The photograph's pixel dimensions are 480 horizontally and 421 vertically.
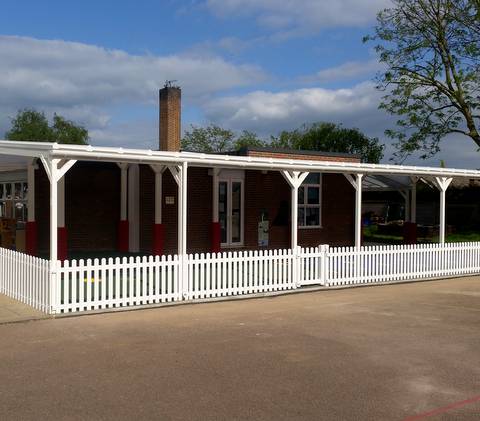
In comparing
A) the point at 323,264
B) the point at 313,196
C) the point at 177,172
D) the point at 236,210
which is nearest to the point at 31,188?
the point at 177,172

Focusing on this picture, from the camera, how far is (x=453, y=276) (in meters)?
15.7

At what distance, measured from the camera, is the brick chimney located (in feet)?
70.1

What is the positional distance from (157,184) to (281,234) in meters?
4.90

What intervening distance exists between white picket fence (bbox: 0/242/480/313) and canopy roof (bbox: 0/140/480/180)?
1778 millimetres

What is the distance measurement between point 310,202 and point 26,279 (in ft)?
36.9

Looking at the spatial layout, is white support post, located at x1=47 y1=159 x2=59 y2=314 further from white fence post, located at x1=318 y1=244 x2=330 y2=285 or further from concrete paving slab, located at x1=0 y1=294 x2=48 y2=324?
white fence post, located at x1=318 y1=244 x2=330 y2=285

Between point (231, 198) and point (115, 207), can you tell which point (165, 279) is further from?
point (231, 198)

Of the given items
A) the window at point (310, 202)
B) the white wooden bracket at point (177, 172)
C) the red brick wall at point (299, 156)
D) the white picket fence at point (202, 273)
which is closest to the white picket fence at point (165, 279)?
the white picket fence at point (202, 273)

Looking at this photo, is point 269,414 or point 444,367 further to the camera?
point 444,367

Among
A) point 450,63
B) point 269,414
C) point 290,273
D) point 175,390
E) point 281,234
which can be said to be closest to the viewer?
point 269,414

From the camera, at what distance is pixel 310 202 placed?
20016 millimetres

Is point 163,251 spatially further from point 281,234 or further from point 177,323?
point 177,323

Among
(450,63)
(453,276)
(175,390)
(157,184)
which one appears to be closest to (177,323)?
(175,390)

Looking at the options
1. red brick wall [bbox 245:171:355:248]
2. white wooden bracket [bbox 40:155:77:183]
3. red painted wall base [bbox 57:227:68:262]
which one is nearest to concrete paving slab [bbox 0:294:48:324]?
white wooden bracket [bbox 40:155:77:183]
